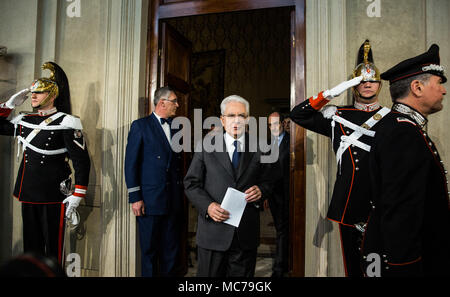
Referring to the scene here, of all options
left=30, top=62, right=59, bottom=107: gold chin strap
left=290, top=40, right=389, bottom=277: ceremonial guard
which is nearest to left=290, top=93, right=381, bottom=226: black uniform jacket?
left=290, top=40, right=389, bottom=277: ceremonial guard

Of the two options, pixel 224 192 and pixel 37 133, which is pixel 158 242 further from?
pixel 37 133

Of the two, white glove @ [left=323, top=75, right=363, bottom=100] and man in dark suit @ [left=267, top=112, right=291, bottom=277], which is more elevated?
white glove @ [left=323, top=75, right=363, bottom=100]

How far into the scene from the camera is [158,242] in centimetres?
282

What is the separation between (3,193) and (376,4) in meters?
4.53

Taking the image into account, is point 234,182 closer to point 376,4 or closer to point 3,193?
point 376,4

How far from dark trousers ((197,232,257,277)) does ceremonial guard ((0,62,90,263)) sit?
4.65 ft

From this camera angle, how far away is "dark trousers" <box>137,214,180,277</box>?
2.72m

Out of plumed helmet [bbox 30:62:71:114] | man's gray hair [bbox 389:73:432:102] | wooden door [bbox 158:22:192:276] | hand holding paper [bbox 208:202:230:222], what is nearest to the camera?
Answer: man's gray hair [bbox 389:73:432:102]

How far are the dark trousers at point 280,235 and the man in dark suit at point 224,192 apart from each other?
1.57 m

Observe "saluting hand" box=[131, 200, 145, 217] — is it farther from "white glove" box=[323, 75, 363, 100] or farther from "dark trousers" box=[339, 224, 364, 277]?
"white glove" box=[323, 75, 363, 100]

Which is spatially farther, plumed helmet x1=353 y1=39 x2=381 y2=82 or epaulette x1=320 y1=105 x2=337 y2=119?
epaulette x1=320 y1=105 x2=337 y2=119

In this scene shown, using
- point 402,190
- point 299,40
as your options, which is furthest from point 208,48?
point 402,190

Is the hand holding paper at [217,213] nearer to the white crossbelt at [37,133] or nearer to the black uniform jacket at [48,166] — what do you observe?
the black uniform jacket at [48,166]

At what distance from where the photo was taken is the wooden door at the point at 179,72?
3283mm
